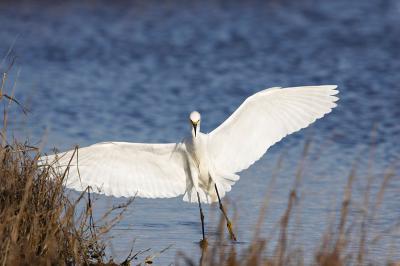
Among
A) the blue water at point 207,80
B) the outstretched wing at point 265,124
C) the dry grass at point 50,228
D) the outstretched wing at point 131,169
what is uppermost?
the blue water at point 207,80

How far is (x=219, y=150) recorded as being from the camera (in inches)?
278

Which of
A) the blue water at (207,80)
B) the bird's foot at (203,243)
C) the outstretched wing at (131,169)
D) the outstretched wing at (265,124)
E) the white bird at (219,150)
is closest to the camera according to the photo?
the bird's foot at (203,243)

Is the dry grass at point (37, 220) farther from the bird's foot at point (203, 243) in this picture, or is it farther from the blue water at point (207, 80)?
the bird's foot at point (203, 243)

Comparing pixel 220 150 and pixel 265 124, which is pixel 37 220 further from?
pixel 265 124

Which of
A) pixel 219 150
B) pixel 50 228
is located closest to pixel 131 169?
pixel 219 150

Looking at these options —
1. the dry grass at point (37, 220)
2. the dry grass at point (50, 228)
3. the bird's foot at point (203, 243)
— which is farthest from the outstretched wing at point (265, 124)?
the dry grass at point (37, 220)

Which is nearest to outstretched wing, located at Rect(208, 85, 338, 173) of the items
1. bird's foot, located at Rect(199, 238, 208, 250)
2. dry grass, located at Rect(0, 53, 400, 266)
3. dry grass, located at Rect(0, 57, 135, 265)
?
bird's foot, located at Rect(199, 238, 208, 250)

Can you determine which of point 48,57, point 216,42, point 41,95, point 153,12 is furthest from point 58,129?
point 153,12

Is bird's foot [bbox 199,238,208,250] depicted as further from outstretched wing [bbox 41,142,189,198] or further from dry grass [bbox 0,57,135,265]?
dry grass [bbox 0,57,135,265]

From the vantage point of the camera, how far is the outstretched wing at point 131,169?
21.4 feet

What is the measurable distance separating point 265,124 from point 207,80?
20.8 ft

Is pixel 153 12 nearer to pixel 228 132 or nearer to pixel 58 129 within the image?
pixel 58 129

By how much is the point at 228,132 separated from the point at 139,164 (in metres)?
0.70

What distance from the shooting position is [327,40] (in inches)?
611
